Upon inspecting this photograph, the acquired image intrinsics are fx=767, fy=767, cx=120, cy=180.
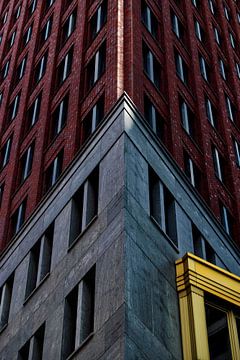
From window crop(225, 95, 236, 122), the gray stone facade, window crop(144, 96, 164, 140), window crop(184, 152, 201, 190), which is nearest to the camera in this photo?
the gray stone facade

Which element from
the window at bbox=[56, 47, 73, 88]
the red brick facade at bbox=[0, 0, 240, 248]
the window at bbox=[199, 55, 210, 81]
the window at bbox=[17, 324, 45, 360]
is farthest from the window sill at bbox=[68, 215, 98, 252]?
the window at bbox=[199, 55, 210, 81]

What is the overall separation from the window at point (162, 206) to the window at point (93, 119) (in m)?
5.48

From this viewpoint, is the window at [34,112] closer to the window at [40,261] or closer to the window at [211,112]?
the window at [211,112]

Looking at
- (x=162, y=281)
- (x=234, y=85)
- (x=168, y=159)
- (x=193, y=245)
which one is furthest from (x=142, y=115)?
(x=234, y=85)

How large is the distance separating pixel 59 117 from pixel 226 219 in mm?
10208

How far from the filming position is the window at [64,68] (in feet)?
141

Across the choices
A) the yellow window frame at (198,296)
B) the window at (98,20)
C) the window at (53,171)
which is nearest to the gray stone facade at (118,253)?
the yellow window frame at (198,296)

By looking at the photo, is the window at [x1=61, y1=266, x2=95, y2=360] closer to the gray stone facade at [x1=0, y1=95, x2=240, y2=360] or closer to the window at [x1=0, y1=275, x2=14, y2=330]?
the gray stone facade at [x1=0, y1=95, x2=240, y2=360]

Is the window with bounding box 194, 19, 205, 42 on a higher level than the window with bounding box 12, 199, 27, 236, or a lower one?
higher

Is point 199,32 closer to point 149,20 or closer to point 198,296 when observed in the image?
point 149,20

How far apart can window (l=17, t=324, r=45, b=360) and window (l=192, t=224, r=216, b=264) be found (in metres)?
7.19

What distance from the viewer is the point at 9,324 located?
31.4 metres

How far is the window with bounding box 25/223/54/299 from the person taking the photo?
3081 cm

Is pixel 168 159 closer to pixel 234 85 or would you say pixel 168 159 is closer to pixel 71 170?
pixel 71 170
